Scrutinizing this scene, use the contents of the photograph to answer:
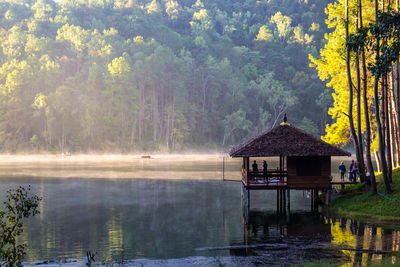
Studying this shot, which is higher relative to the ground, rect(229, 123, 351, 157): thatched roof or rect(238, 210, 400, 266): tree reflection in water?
rect(229, 123, 351, 157): thatched roof

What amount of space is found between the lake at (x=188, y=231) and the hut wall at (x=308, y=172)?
1.84 meters

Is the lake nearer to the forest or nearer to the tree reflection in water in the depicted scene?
the tree reflection in water

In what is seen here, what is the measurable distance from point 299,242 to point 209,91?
333 feet

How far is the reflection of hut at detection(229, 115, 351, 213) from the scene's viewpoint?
27047 millimetres

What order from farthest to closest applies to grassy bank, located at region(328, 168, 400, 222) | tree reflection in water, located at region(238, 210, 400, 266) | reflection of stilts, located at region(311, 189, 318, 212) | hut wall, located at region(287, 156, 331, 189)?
reflection of stilts, located at region(311, 189, 318, 212) → hut wall, located at region(287, 156, 331, 189) → grassy bank, located at region(328, 168, 400, 222) → tree reflection in water, located at region(238, 210, 400, 266)

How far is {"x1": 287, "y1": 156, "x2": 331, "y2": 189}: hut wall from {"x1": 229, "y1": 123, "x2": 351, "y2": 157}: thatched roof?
1021 mm

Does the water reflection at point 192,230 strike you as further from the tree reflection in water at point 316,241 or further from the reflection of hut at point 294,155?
the reflection of hut at point 294,155

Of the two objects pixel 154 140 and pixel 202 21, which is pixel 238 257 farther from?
pixel 202 21

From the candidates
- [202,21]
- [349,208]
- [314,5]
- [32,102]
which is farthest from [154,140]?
[314,5]

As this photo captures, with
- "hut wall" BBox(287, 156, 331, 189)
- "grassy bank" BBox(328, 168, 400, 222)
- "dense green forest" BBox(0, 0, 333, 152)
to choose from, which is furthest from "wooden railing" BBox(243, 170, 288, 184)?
"dense green forest" BBox(0, 0, 333, 152)

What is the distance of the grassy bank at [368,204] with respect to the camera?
24.0 meters

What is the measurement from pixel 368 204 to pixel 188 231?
387 inches

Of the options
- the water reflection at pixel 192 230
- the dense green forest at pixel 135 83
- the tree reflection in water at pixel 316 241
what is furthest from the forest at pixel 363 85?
the dense green forest at pixel 135 83

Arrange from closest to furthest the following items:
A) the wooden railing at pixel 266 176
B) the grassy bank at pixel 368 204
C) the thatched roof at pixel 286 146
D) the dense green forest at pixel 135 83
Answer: the grassy bank at pixel 368 204 < the thatched roof at pixel 286 146 < the wooden railing at pixel 266 176 < the dense green forest at pixel 135 83
